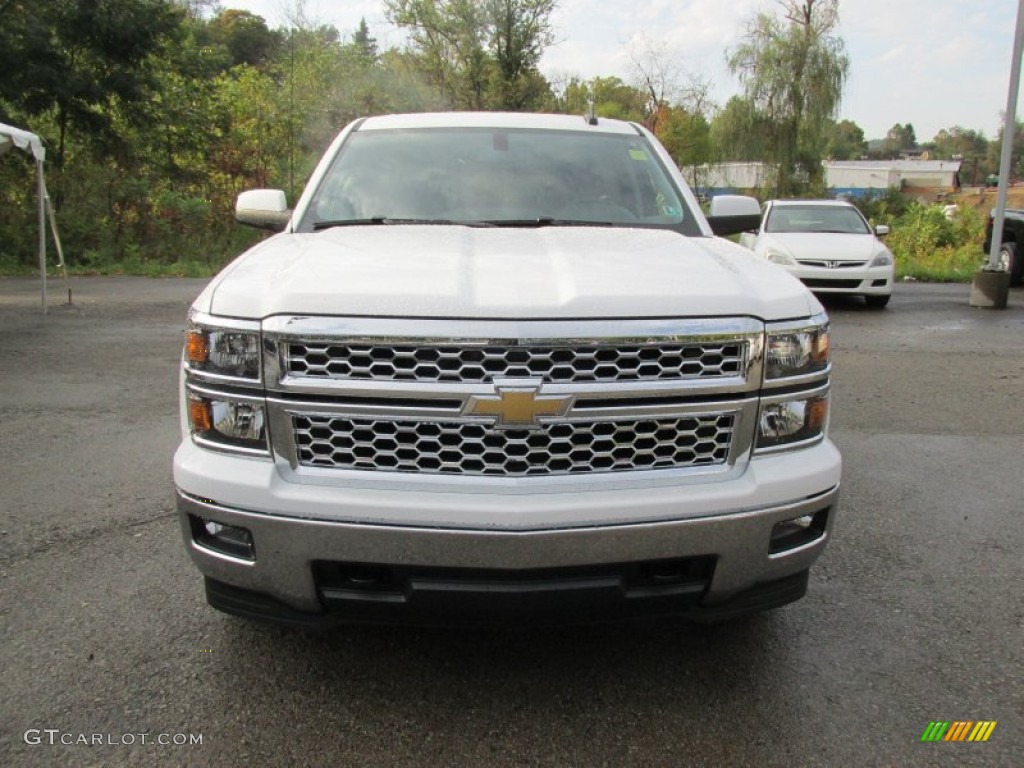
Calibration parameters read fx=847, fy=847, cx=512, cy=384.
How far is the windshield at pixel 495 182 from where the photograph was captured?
349 cm

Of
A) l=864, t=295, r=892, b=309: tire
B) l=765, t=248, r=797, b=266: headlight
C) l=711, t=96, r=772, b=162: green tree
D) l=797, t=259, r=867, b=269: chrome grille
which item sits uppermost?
l=711, t=96, r=772, b=162: green tree

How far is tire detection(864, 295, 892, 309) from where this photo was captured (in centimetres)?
1224

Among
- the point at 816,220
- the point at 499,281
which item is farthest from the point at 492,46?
the point at 499,281

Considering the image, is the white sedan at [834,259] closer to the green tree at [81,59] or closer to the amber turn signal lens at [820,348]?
the amber turn signal lens at [820,348]

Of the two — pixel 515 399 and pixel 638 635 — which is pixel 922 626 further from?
pixel 515 399

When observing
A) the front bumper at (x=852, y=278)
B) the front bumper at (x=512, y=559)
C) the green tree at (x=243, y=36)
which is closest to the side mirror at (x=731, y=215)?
the front bumper at (x=512, y=559)

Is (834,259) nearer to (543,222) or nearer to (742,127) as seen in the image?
(543,222)

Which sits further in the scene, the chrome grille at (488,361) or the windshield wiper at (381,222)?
the windshield wiper at (381,222)

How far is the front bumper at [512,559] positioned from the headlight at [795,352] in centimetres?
26

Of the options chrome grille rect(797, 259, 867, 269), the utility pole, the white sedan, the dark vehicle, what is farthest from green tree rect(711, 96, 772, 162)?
chrome grille rect(797, 259, 867, 269)

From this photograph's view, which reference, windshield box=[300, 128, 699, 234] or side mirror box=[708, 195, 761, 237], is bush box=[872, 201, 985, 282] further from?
windshield box=[300, 128, 699, 234]

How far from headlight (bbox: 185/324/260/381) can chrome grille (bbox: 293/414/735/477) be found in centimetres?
20

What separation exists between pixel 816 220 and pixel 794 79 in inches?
1184

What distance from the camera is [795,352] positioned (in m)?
2.36
